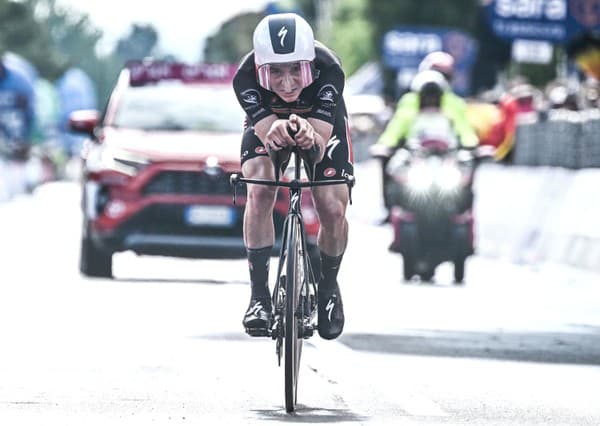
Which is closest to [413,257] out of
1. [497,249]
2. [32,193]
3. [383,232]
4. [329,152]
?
[497,249]

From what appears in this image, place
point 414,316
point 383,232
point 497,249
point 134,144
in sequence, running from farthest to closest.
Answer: point 383,232 → point 497,249 → point 134,144 → point 414,316

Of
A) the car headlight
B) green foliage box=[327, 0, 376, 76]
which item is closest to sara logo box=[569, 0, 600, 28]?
the car headlight

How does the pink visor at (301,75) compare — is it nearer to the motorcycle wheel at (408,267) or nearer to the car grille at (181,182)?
the car grille at (181,182)

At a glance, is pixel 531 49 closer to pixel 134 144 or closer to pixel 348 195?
pixel 134 144

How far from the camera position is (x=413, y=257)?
17906 mm

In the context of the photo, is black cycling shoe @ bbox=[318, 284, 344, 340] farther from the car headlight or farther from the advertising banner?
the advertising banner

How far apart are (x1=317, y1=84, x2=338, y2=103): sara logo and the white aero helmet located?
0.21 metres

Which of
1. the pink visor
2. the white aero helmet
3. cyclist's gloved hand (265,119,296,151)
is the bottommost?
cyclist's gloved hand (265,119,296,151)

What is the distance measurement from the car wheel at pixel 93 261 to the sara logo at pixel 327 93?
8128 mm

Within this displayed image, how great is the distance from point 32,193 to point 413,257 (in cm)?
3963

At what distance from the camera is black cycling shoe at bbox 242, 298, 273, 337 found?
916 centimetres

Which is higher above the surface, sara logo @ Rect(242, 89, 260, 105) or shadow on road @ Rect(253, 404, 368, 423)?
sara logo @ Rect(242, 89, 260, 105)

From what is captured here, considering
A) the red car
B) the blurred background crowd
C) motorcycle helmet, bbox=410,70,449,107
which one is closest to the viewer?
the red car

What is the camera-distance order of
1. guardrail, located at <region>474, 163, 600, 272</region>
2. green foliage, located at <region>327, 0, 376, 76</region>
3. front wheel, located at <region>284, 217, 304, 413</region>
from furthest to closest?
green foliage, located at <region>327, 0, 376, 76</region> < guardrail, located at <region>474, 163, 600, 272</region> < front wheel, located at <region>284, 217, 304, 413</region>
